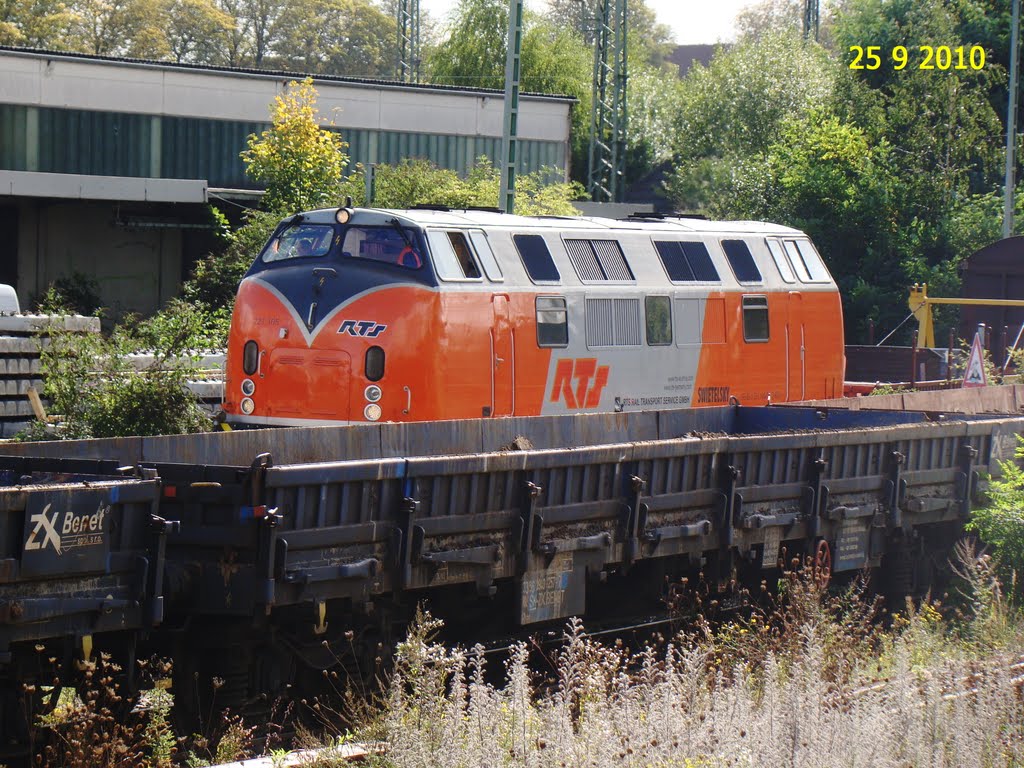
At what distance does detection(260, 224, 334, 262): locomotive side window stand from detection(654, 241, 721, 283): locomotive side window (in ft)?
13.8

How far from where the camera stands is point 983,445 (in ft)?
41.5

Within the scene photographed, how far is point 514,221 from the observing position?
1552 cm

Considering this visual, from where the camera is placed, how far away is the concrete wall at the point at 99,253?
116 ft

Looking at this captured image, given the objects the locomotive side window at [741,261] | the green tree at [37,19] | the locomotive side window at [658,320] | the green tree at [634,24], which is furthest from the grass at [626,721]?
the green tree at [634,24]

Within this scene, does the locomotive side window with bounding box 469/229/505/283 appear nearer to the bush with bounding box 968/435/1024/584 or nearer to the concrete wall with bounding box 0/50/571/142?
the bush with bounding box 968/435/1024/584

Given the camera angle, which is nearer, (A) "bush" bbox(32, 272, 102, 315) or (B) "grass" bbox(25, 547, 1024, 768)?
(B) "grass" bbox(25, 547, 1024, 768)

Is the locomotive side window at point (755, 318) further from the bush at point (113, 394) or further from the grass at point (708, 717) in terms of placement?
the grass at point (708, 717)

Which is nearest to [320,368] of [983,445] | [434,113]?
[983,445]

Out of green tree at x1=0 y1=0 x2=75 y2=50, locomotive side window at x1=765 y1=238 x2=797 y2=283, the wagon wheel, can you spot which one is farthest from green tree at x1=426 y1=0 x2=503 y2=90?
the wagon wheel

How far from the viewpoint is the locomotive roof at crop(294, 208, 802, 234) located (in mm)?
14562

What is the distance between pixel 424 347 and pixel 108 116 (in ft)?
74.1

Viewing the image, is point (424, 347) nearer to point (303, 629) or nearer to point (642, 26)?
point (303, 629)

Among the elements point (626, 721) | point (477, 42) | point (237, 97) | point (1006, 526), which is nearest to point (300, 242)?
point (1006, 526)
